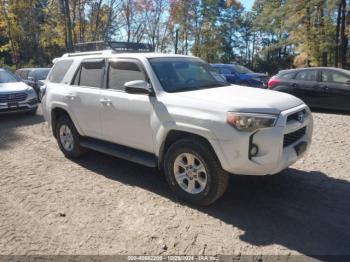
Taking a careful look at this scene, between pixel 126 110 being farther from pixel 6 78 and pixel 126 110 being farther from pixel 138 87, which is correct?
pixel 6 78

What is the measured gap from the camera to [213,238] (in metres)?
3.29

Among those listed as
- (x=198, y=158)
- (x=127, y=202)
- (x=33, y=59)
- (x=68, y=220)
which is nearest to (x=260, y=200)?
(x=198, y=158)

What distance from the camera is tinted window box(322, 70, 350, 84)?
950 centimetres

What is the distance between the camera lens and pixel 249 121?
3.41 meters

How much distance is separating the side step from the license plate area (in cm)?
181

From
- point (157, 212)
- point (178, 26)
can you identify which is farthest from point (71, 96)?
point (178, 26)

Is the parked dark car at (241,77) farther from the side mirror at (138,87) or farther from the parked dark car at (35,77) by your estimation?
the side mirror at (138,87)

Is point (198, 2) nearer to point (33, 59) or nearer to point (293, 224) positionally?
point (33, 59)

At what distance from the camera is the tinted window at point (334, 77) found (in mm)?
9500

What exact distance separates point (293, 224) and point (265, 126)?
1133 mm

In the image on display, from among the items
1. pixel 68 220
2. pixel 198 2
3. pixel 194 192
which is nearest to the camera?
pixel 68 220

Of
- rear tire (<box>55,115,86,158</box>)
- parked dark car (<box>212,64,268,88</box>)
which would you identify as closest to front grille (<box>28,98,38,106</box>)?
rear tire (<box>55,115,86,158</box>)

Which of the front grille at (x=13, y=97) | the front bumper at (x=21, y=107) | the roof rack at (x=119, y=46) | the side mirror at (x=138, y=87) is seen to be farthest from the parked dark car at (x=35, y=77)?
the side mirror at (x=138, y=87)

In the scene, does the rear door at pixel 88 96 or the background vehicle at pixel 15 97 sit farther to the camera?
the background vehicle at pixel 15 97
